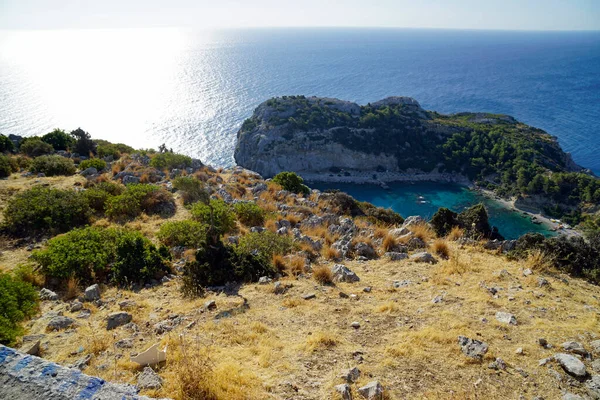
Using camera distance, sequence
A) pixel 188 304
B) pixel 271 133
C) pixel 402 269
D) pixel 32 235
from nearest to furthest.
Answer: pixel 188 304 < pixel 402 269 < pixel 32 235 < pixel 271 133

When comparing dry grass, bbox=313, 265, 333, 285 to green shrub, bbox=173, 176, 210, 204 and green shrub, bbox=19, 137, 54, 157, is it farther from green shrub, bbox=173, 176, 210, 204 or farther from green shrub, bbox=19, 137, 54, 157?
green shrub, bbox=19, 137, 54, 157

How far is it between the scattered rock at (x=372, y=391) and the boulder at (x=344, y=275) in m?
4.78

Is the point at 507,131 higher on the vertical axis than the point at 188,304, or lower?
lower

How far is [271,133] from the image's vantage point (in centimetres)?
10488

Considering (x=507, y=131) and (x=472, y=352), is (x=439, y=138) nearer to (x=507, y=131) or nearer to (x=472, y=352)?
(x=507, y=131)

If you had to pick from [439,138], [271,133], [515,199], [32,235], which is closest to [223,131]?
[271,133]

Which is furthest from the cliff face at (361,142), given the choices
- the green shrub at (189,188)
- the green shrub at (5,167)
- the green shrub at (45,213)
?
the green shrub at (45,213)

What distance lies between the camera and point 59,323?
7.24 meters

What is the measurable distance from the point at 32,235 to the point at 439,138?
371 ft

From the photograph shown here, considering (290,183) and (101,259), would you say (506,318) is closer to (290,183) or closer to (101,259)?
(101,259)

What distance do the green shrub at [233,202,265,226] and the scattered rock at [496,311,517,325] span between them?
1035 centimetres

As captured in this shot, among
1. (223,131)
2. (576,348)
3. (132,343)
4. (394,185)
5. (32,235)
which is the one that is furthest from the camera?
(223,131)

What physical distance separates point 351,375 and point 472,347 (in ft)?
7.99

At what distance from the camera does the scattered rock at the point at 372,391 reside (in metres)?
4.91
